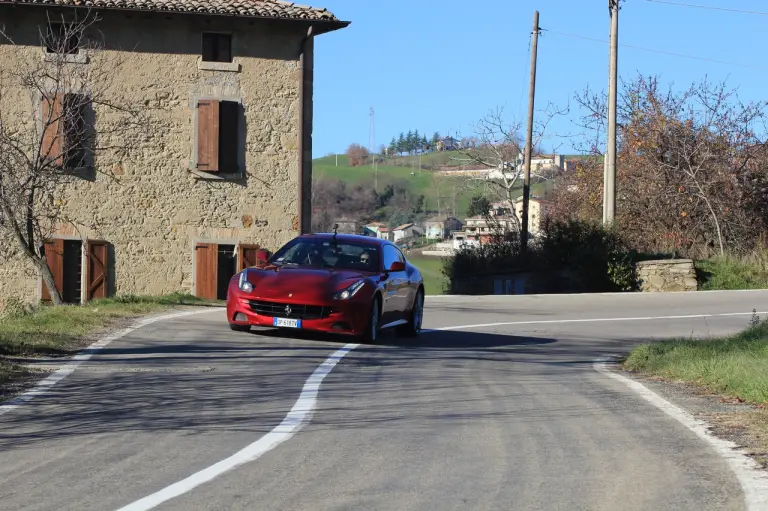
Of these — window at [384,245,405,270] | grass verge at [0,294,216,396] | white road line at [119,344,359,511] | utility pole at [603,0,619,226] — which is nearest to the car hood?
window at [384,245,405,270]

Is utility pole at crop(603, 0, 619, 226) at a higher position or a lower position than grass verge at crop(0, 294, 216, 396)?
higher

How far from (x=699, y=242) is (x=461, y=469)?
1178 inches

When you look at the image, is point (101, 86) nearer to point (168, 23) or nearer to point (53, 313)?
point (168, 23)

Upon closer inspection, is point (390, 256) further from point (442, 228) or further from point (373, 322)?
point (442, 228)

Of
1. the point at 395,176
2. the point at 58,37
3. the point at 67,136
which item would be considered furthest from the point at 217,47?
the point at 395,176

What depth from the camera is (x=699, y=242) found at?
34812 mm

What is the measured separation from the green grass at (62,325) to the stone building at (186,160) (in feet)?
36.9

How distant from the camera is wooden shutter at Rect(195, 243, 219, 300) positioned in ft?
102

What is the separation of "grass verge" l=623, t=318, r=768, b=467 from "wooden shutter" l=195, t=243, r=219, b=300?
18.3m

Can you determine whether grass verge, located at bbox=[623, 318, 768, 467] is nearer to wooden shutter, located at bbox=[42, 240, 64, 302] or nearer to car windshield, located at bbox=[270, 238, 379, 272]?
car windshield, located at bbox=[270, 238, 379, 272]

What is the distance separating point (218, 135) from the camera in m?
30.7

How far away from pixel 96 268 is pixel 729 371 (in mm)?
23125

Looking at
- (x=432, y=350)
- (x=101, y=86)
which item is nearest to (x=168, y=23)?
(x=101, y=86)

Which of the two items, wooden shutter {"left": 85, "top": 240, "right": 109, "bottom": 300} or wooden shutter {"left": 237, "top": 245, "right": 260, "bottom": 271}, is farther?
wooden shutter {"left": 237, "top": 245, "right": 260, "bottom": 271}
